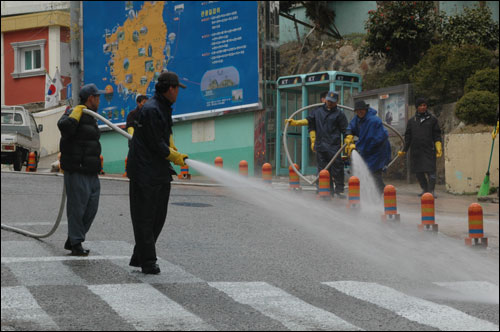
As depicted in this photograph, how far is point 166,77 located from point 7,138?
105cm

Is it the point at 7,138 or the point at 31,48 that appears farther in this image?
the point at 31,48

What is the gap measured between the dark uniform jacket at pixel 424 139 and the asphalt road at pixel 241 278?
4.69 metres

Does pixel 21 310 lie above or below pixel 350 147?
below

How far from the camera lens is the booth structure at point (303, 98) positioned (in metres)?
18.7

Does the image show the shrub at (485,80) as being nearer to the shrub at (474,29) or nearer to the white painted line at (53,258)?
the shrub at (474,29)

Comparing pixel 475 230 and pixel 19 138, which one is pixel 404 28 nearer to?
pixel 475 230

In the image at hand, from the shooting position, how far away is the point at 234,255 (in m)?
7.05

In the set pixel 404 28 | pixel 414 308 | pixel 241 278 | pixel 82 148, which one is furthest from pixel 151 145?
pixel 404 28

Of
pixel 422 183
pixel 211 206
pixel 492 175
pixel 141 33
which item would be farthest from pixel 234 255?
pixel 492 175

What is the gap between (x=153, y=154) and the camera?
4.63 meters

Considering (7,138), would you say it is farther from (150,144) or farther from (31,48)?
(31,48)

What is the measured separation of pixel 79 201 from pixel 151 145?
1617 mm

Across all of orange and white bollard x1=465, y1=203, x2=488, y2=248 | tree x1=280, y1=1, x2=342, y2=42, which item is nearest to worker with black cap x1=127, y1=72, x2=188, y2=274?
orange and white bollard x1=465, y1=203, x2=488, y2=248

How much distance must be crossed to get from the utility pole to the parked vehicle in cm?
47
